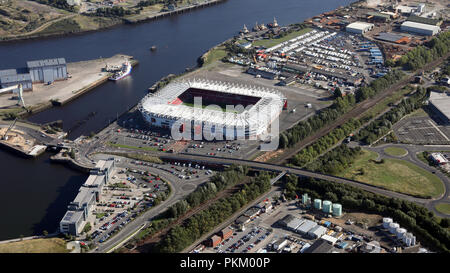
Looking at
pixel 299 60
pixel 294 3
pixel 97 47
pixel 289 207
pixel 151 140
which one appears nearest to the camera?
pixel 289 207

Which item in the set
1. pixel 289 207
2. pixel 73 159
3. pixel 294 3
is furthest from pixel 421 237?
pixel 294 3

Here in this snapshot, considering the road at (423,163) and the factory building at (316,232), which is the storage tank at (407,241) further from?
the road at (423,163)

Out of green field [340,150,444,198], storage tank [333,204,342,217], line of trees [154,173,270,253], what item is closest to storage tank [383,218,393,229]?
storage tank [333,204,342,217]

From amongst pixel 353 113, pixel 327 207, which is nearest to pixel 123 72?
pixel 353 113

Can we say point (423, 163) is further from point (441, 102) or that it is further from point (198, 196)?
point (198, 196)

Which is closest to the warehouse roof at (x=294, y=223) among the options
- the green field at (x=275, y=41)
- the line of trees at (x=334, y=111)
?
the line of trees at (x=334, y=111)

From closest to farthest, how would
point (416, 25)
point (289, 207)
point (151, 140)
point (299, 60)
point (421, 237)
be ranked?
point (421, 237) → point (289, 207) → point (151, 140) → point (299, 60) → point (416, 25)

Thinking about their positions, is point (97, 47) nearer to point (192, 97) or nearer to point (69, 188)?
point (192, 97)
